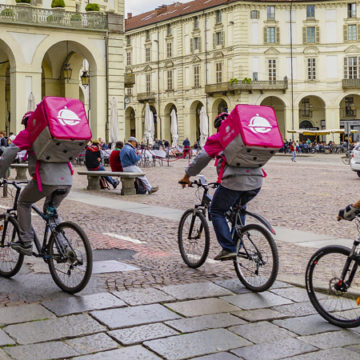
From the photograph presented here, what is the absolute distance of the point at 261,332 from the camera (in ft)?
15.7

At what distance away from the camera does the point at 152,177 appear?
2298cm

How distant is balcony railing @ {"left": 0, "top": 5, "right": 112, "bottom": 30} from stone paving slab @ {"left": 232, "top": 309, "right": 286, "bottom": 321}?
2437cm

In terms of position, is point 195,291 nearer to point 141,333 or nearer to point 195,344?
point 141,333

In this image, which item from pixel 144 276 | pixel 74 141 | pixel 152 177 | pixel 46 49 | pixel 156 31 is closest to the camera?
A: pixel 74 141

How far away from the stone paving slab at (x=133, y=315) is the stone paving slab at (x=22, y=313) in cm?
42

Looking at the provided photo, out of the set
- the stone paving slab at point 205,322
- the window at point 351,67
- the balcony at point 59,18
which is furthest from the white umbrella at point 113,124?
the window at point 351,67

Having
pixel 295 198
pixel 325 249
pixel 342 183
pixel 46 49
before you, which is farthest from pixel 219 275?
pixel 46 49

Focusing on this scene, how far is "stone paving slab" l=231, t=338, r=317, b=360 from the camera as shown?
430cm

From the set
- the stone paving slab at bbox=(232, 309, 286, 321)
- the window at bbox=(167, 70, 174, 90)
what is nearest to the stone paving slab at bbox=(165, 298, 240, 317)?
the stone paving slab at bbox=(232, 309, 286, 321)

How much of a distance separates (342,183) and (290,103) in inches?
1598

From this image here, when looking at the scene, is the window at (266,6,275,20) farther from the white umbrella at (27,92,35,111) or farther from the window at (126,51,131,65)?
the white umbrella at (27,92,35,111)

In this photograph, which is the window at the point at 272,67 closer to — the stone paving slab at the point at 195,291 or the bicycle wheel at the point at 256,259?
the bicycle wheel at the point at 256,259

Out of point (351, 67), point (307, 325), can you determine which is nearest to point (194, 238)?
point (307, 325)

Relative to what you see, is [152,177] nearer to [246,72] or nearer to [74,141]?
[74,141]
